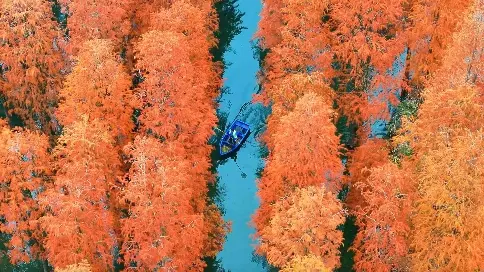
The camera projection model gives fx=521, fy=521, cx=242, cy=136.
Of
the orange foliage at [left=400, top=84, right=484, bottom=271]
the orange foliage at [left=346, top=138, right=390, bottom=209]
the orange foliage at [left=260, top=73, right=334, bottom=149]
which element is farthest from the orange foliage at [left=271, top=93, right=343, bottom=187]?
the orange foliage at [left=346, top=138, right=390, bottom=209]

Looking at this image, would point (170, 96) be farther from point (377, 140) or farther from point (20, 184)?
point (377, 140)

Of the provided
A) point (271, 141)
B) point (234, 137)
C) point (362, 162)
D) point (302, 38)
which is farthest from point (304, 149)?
point (234, 137)

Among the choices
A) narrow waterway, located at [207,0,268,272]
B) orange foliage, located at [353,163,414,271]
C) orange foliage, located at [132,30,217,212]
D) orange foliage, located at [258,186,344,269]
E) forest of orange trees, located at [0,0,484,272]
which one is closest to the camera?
orange foliage, located at [258,186,344,269]

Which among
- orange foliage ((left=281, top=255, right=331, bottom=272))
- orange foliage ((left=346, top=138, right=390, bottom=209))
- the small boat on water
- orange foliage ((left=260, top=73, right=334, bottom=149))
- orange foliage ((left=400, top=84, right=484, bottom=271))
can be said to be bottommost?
orange foliage ((left=281, top=255, right=331, bottom=272))

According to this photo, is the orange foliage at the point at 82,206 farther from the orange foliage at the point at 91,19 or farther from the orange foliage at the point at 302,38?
the orange foliage at the point at 302,38

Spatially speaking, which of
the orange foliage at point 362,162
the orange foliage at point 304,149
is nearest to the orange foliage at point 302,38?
the orange foliage at point 362,162

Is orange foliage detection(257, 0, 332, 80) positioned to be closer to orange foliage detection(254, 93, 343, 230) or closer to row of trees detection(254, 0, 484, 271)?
row of trees detection(254, 0, 484, 271)
